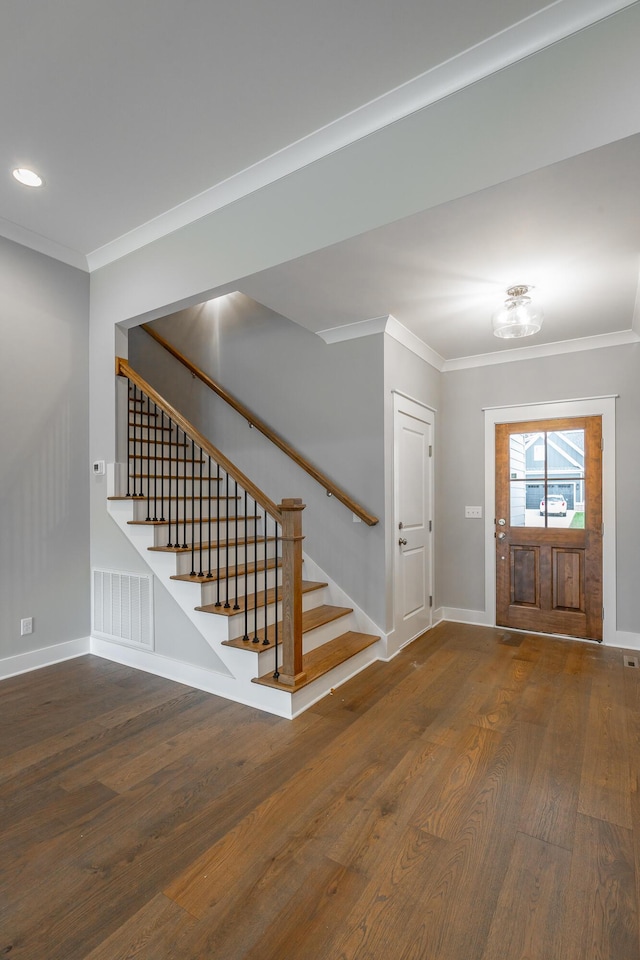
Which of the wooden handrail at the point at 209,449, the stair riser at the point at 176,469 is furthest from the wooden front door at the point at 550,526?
the stair riser at the point at 176,469

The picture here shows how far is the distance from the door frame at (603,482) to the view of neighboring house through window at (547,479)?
0.54ft

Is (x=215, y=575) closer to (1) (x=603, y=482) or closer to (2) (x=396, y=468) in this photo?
(2) (x=396, y=468)

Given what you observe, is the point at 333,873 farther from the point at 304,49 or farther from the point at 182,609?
the point at 304,49

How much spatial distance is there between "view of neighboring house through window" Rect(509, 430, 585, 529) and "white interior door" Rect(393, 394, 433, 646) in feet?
2.63

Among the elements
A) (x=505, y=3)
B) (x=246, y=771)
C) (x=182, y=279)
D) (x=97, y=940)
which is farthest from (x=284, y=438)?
(x=97, y=940)

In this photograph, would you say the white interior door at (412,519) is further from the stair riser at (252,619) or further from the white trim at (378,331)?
the stair riser at (252,619)

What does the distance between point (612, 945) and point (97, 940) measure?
1449mm

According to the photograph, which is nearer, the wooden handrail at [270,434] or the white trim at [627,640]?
the wooden handrail at [270,434]

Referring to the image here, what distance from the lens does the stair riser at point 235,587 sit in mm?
3061

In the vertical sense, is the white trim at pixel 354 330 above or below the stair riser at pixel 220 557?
above

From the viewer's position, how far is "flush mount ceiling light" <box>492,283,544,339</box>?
2998 millimetres

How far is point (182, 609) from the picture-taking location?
10.3 ft

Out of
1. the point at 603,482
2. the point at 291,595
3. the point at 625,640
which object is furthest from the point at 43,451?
the point at 625,640

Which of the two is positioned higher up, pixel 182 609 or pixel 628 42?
pixel 628 42
